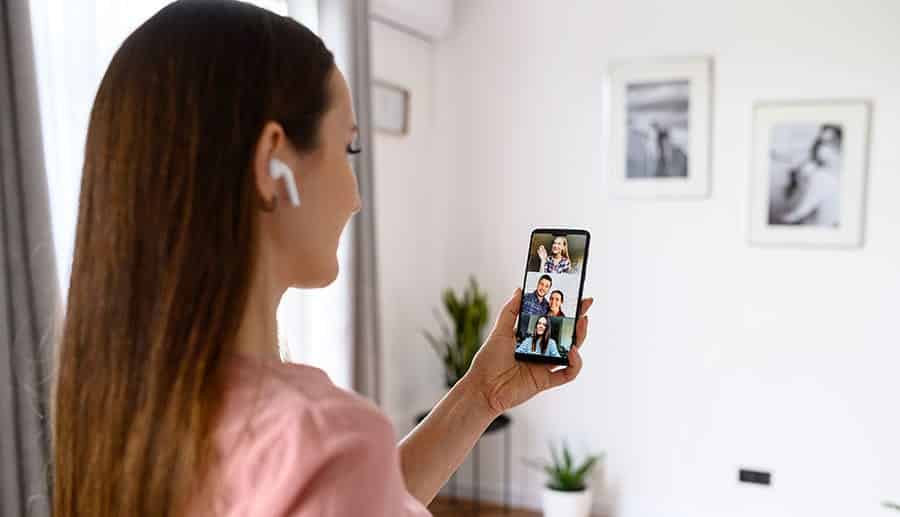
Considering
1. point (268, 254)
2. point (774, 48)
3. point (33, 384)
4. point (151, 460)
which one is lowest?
point (33, 384)

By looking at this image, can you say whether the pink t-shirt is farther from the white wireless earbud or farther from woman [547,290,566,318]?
woman [547,290,566,318]

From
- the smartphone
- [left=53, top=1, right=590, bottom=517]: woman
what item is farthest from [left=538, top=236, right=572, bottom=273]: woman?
[left=53, top=1, right=590, bottom=517]: woman

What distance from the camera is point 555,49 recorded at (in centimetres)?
288

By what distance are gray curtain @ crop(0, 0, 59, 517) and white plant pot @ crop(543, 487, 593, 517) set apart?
2.00 meters

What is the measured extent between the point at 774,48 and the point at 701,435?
1504mm

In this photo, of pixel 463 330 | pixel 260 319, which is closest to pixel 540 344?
pixel 260 319

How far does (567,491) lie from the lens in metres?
2.81

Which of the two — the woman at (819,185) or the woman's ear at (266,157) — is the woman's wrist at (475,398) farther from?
the woman at (819,185)

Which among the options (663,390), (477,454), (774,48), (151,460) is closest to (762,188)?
(774,48)

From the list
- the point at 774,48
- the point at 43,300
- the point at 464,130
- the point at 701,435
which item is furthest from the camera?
the point at 464,130

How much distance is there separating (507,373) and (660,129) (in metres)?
1.92

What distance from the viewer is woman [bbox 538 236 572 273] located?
120 centimetres

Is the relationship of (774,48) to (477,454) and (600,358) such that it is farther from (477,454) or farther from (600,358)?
(477,454)

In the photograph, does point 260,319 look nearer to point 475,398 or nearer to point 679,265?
point 475,398
